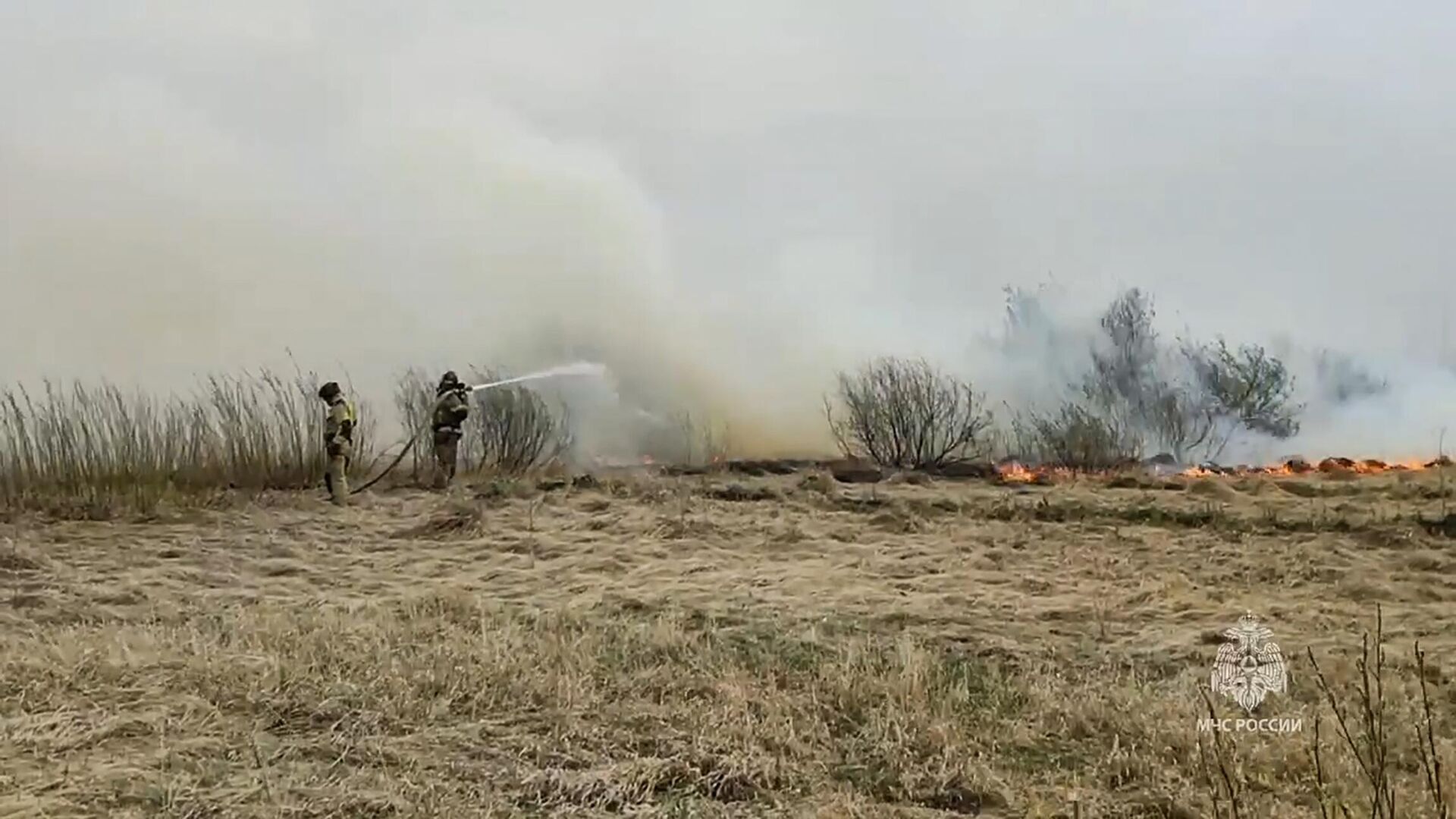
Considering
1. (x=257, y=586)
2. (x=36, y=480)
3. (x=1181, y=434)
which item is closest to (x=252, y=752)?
(x=257, y=586)

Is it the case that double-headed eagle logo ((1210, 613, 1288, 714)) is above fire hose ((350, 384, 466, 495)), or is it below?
below

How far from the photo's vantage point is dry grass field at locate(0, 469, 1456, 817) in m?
4.30

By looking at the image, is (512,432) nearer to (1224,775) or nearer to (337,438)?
(337,438)

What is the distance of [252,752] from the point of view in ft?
15.2

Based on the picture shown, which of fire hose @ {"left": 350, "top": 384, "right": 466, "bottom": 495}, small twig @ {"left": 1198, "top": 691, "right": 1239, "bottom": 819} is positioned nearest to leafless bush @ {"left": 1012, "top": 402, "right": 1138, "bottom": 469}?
fire hose @ {"left": 350, "top": 384, "right": 466, "bottom": 495}

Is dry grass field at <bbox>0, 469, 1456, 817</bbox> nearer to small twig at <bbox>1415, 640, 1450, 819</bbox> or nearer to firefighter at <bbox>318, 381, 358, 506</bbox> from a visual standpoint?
small twig at <bbox>1415, 640, 1450, 819</bbox>

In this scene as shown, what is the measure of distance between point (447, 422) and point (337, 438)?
1.79m

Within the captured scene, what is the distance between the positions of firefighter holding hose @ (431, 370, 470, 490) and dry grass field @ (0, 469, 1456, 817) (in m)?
2.92

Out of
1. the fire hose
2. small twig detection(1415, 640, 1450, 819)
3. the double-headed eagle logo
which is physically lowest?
the double-headed eagle logo

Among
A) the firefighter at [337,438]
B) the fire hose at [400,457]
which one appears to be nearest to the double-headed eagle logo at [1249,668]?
the firefighter at [337,438]

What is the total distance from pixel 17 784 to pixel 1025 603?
598 cm

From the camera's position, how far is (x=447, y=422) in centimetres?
1490

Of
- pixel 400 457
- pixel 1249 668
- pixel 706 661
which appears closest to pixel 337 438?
pixel 400 457

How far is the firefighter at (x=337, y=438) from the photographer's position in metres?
13.4
